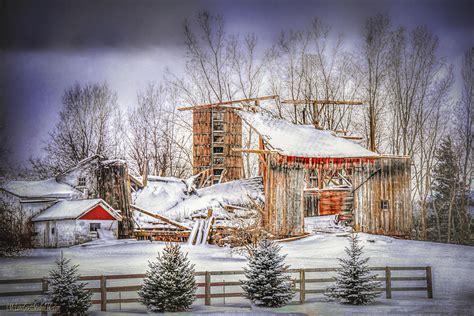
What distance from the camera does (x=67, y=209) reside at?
11.4 metres

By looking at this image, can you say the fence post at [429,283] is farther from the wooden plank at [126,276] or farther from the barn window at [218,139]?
the wooden plank at [126,276]

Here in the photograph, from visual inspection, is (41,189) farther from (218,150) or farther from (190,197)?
(218,150)

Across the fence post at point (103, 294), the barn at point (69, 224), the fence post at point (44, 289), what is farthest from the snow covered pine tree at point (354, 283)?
the fence post at point (44, 289)

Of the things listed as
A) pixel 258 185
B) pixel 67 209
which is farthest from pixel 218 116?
pixel 67 209

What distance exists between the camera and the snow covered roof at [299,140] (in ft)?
40.9

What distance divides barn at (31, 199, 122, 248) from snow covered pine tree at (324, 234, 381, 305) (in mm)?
4702

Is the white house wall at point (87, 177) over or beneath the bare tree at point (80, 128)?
beneath

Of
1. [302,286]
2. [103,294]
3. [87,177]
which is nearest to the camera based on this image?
[103,294]

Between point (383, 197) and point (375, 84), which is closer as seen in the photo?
point (383, 197)

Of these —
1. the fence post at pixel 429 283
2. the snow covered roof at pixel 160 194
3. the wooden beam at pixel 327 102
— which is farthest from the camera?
the wooden beam at pixel 327 102

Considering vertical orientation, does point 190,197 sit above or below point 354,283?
above

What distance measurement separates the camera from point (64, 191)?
11.5m

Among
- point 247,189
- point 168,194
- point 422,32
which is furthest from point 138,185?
point 422,32

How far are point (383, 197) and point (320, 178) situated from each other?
1.41 meters
